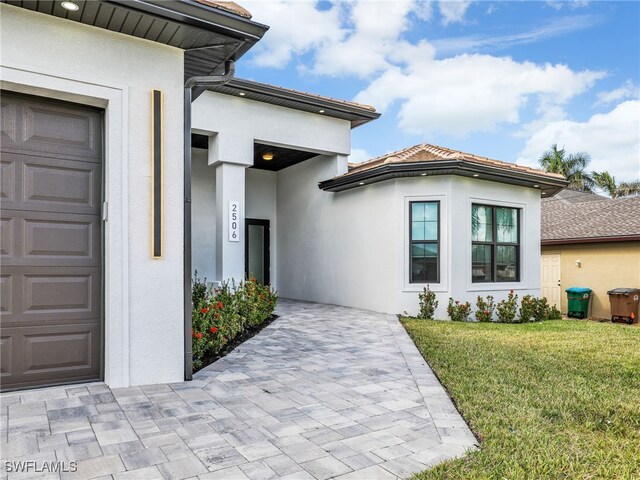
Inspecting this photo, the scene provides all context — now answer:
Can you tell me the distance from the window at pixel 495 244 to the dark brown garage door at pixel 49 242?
7.66m

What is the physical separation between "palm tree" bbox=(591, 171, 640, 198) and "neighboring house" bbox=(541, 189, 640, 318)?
14.4 meters

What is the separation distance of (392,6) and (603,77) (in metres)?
13.9

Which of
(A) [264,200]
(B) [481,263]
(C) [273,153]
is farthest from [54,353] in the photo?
(A) [264,200]

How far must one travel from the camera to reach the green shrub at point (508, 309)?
30.3 ft

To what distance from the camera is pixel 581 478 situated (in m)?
2.37

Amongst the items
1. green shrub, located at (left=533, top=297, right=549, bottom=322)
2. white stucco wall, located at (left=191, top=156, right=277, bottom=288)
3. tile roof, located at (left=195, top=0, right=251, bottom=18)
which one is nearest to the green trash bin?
green shrub, located at (left=533, top=297, right=549, bottom=322)

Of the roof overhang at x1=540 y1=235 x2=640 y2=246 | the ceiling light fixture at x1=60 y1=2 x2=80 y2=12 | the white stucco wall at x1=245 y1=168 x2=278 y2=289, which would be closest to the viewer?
the ceiling light fixture at x1=60 y1=2 x2=80 y2=12

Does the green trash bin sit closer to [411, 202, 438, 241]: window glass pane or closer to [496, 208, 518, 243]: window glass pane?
A: [496, 208, 518, 243]: window glass pane

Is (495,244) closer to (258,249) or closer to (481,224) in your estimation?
(481,224)

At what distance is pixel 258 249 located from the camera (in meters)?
12.6

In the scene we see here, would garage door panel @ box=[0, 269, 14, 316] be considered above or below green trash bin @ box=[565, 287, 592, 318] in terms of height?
above

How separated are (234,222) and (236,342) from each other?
3432mm

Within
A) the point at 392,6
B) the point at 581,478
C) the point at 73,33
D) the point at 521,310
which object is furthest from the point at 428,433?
the point at 392,6

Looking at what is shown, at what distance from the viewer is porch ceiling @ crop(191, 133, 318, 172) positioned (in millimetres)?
10053
